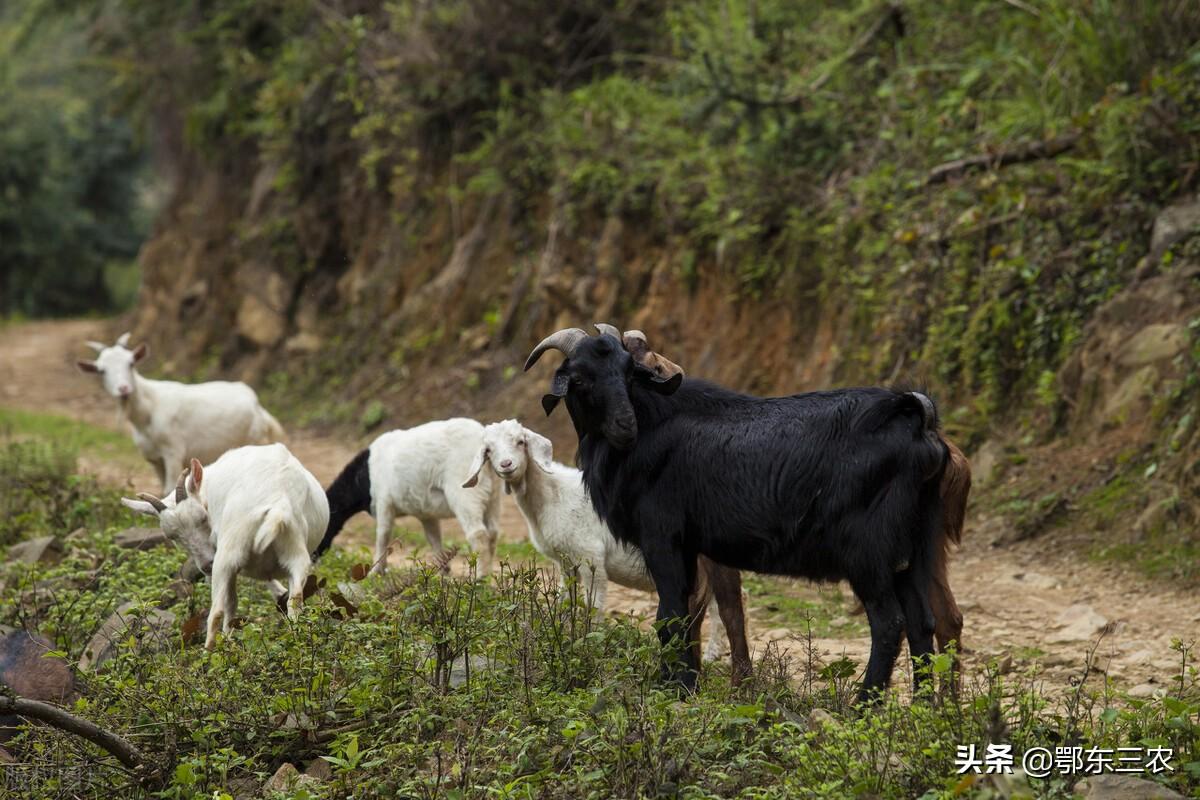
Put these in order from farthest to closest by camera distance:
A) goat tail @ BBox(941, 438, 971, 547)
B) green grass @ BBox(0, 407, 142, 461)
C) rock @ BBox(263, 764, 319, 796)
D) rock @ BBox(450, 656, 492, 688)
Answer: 1. green grass @ BBox(0, 407, 142, 461)
2. goat tail @ BBox(941, 438, 971, 547)
3. rock @ BBox(450, 656, 492, 688)
4. rock @ BBox(263, 764, 319, 796)

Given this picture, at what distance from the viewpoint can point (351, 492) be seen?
9172 mm

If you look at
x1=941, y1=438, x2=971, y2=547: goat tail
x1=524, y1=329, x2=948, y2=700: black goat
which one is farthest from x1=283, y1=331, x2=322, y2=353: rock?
x1=941, y1=438, x2=971, y2=547: goat tail

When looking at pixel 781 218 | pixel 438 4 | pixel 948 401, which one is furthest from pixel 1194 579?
pixel 438 4

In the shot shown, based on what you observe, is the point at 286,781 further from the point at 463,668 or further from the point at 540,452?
the point at 540,452

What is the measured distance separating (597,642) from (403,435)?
3.32 m

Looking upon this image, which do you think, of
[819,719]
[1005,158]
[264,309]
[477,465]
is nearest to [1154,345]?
[1005,158]

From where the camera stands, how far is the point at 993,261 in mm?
10508

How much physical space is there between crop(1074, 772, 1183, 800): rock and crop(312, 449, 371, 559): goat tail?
18.4 ft

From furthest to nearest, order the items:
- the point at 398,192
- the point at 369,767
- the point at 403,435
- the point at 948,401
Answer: the point at 398,192 → the point at 948,401 → the point at 403,435 → the point at 369,767

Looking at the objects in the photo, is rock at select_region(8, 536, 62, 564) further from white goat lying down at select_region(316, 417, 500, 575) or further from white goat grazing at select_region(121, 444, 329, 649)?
white goat lying down at select_region(316, 417, 500, 575)

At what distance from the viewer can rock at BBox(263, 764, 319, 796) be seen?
5.15 meters

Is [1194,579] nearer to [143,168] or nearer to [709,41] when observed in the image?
[709,41]

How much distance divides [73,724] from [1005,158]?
26.7 feet

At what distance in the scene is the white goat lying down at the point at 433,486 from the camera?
840 cm
